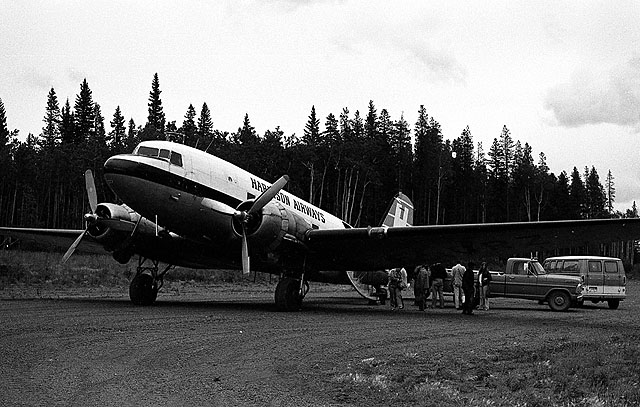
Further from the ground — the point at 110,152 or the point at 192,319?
the point at 110,152

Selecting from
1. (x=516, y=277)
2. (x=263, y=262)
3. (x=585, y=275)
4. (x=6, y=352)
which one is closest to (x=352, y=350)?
(x=6, y=352)

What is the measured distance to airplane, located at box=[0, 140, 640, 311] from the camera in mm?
18344

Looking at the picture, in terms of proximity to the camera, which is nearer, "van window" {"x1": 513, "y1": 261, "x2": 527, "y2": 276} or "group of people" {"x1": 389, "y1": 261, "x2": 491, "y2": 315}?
"group of people" {"x1": 389, "y1": 261, "x2": 491, "y2": 315}

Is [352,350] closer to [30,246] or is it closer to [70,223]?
[30,246]

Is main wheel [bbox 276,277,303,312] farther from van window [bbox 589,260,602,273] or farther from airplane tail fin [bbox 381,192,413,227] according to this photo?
van window [bbox 589,260,602,273]

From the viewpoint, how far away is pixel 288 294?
20812 mm

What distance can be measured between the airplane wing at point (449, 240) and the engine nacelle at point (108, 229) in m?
6.21

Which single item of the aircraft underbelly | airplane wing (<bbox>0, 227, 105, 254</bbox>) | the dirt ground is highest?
the aircraft underbelly

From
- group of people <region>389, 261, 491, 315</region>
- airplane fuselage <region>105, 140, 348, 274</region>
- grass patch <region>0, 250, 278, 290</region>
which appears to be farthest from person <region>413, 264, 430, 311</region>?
grass patch <region>0, 250, 278, 290</region>

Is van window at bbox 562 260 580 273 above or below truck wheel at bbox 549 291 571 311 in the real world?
above

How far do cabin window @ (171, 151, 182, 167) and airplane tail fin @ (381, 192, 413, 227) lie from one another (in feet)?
46.0

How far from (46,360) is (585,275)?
23214 mm

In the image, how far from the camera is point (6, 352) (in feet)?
34.4

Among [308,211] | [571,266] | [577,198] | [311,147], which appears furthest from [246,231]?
[577,198]
